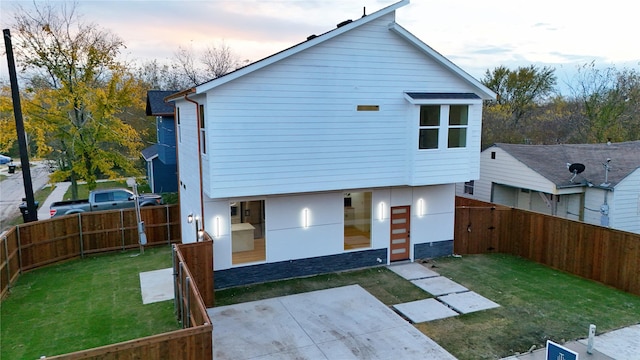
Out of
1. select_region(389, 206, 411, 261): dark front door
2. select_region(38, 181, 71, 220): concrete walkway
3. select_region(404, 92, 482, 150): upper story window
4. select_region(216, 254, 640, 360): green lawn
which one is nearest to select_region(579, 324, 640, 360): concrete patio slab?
select_region(216, 254, 640, 360): green lawn

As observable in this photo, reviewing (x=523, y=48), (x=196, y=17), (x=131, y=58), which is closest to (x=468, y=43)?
(x=523, y=48)

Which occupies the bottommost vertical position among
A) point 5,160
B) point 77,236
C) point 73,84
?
point 77,236

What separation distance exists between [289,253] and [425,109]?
221 inches

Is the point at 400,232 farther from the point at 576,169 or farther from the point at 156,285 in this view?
the point at 576,169

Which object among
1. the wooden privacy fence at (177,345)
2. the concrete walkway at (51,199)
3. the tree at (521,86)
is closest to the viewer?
→ the wooden privacy fence at (177,345)

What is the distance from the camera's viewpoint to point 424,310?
9586 mm

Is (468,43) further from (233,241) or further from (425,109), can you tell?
(233,241)

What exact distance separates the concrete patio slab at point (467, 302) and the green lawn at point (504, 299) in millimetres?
207

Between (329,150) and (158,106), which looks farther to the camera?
(158,106)

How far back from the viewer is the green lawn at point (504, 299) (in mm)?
8305

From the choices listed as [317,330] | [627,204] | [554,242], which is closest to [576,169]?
[627,204]

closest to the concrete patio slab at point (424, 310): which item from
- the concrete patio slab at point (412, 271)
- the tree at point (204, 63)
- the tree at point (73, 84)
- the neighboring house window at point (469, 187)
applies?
the concrete patio slab at point (412, 271)

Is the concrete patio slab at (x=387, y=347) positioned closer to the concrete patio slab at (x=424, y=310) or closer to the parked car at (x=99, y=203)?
the concrete patio slab at (x=424, y=310)

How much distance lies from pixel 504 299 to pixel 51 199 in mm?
24756
